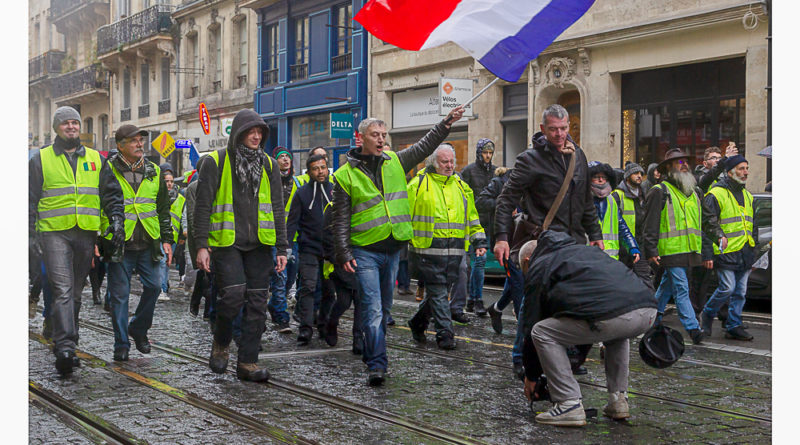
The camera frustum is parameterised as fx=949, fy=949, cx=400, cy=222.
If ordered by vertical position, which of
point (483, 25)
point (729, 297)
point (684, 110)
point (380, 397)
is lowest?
point (380, 397)

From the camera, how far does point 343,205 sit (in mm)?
7184

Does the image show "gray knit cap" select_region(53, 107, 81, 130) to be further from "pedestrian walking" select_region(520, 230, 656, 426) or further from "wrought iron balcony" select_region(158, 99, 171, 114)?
"wrought iron balcony" select_region(158, 99, 171, 114)

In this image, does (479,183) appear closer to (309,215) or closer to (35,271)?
(309,215)

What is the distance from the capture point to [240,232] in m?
7.05

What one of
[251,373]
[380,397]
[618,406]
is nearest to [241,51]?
[251,373]

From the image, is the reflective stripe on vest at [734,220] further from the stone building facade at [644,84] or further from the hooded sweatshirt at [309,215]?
the stone building facade at [644,84]

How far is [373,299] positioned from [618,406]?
212 centimetres

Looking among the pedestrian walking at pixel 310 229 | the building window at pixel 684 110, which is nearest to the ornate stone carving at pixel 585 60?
the building window at pixel 684 110

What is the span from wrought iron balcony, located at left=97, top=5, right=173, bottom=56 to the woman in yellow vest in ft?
7.66

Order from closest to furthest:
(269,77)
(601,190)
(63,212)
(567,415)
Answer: (567,415) < (63,212) < (601,190) < (269,77)

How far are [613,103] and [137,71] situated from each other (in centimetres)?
1197

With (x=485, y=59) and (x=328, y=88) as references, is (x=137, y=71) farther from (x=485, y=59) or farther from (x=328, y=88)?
(x=328, y=88)

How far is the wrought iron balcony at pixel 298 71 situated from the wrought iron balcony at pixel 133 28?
487 inches

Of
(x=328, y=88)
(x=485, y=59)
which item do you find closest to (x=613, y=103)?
(x=328, y=88)
